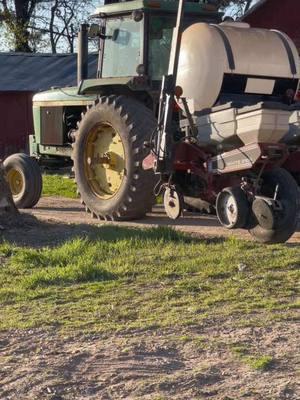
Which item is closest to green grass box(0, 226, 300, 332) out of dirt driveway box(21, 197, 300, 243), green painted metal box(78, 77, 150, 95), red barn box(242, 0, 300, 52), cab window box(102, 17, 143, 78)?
dirt driveway box(21, 197, 300, 243)

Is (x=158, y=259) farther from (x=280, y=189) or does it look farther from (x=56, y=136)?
(x=56, y=136)

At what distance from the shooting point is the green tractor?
Result: 941 centimetres

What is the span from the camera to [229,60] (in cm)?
845

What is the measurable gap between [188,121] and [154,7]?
221cm

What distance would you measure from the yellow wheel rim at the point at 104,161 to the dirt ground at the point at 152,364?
4974mm

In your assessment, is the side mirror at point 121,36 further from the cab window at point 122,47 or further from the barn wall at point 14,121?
the barn wall at point 14,121

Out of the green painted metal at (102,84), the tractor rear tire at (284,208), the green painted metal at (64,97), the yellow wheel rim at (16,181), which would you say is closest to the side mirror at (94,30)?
the green painted metal at (102,84)

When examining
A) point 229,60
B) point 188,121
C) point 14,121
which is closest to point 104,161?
point 188,121

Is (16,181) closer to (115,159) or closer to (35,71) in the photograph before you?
(115,159)

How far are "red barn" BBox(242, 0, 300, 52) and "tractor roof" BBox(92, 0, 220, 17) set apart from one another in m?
5.57

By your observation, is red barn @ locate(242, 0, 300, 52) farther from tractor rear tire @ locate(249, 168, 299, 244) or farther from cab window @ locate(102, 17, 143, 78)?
tractor rear tire @ locate(249, 168, 299, 244)

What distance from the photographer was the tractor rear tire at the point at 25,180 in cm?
1152

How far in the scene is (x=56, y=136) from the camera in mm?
12055

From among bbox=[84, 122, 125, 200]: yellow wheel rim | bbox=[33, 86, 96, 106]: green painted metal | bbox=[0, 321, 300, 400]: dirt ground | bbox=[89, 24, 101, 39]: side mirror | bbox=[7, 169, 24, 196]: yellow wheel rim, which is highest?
bbox=[89, 24, 101, 39]: side mirror
